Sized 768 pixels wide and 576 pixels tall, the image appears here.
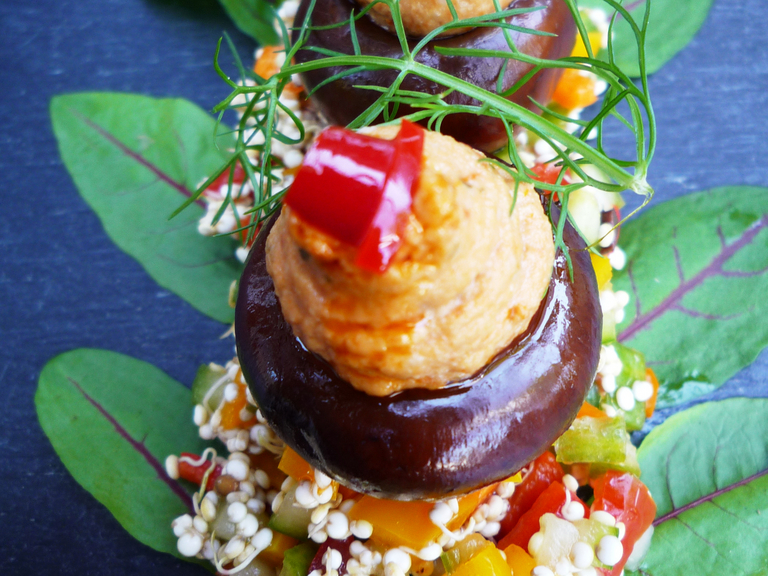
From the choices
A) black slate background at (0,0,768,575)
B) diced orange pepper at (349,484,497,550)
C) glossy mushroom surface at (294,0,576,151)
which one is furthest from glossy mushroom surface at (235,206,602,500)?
black slate background at (0,0,768,575)

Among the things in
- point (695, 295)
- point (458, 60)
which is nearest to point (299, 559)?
point (458, 60)

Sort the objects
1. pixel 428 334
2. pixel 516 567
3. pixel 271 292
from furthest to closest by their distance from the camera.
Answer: pixel 516 567 < pixel 271 292 < pixel 428 334

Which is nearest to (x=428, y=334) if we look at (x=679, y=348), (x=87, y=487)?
(x=679, y=348)

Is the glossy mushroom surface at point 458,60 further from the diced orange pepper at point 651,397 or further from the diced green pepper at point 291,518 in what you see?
the diced green pepper at point 291,518

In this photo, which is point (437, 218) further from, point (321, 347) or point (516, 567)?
point (516, 567)

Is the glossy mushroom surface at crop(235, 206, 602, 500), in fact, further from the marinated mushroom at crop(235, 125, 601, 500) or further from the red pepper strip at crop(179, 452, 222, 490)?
the red pepper strip at crop(179, 452, 222, 490)

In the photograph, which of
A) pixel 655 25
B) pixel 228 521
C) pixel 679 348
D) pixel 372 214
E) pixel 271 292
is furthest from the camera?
pixel 655 25

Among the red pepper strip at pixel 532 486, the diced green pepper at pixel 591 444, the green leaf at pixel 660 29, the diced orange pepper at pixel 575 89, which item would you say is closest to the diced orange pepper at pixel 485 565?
the red pepper strip at pixel 532 486

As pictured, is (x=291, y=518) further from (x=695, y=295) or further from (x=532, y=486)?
(x=695, y=295)
